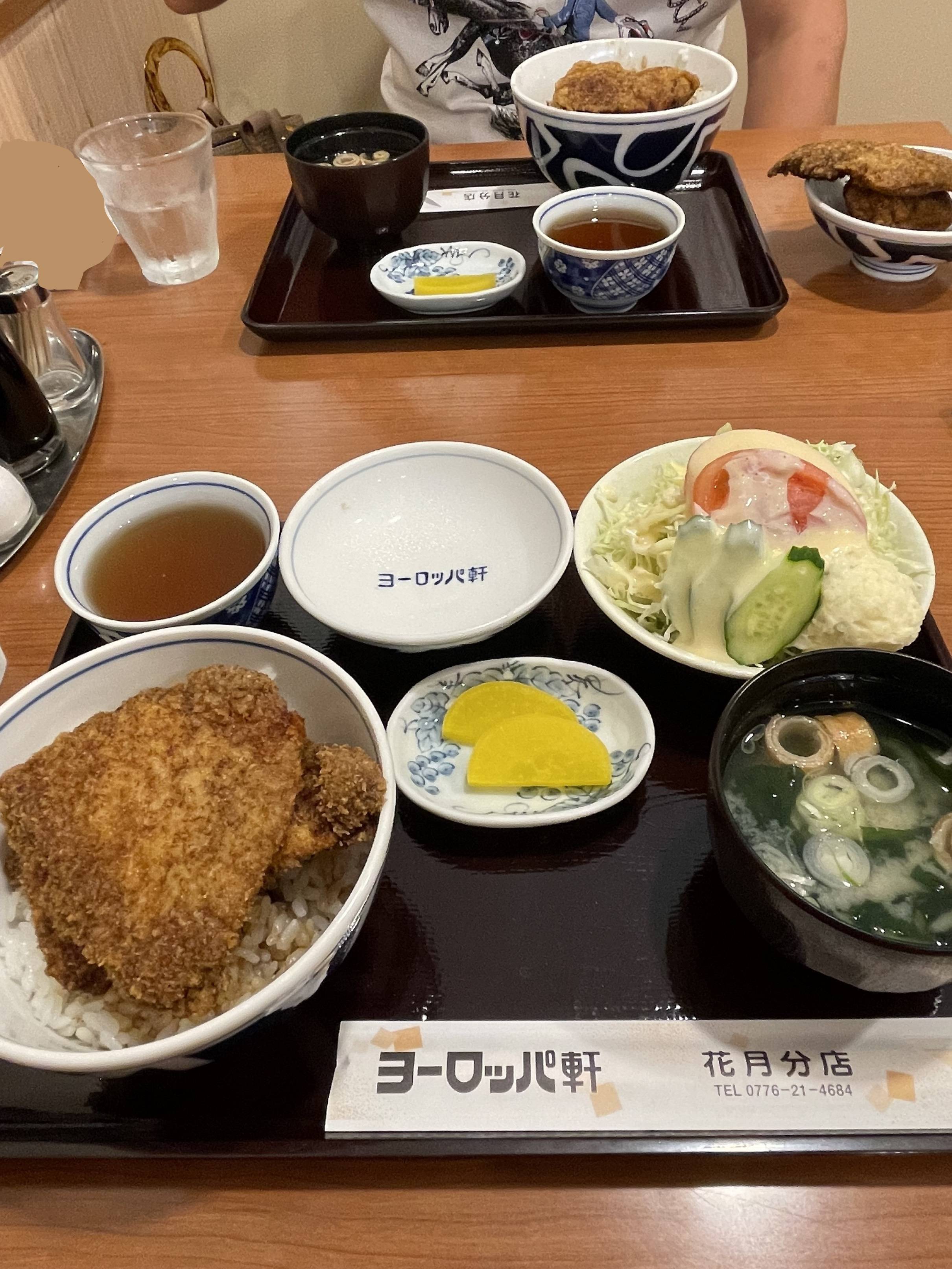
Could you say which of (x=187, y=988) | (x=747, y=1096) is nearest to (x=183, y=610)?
(x=187, y=988)

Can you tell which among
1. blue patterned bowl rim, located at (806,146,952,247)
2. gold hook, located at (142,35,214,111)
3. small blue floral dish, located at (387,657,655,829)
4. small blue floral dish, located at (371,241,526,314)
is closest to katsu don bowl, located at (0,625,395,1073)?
small blue floral dish, located at (387,657,655,829)

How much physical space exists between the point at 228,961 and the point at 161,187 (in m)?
1.84

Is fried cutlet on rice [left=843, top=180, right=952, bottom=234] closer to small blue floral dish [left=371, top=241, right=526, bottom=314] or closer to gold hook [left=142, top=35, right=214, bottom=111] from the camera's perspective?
small blue floral dish [left=371, top=241, right=526, bottom=314]

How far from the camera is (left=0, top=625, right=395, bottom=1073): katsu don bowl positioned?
0.75 metres

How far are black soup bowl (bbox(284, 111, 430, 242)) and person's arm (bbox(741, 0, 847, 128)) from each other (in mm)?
1271

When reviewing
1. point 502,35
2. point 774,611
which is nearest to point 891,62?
point 502,35

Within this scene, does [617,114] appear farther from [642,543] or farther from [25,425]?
[25,425]

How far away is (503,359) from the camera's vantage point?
175cm

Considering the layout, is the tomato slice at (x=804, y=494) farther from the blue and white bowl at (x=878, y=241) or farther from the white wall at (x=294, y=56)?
the white wall at (x=294, y=56)

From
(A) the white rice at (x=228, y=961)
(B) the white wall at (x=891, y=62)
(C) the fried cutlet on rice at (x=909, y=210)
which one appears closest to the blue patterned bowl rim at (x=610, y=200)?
(C) the fried cutlet on rice at (x=909, y=210)

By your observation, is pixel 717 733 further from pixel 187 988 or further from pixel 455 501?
pixel 455 501

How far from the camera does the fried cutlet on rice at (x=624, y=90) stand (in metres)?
1.86

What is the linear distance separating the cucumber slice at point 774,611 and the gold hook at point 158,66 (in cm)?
348

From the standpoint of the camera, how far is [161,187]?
1896 millimetres
